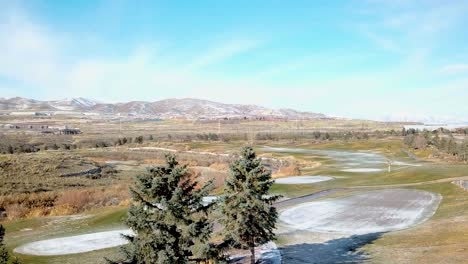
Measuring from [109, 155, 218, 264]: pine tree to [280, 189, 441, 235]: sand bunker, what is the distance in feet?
54.7

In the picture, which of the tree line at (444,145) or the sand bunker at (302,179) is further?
the tree line at (444,145)

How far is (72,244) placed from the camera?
84.2 ft

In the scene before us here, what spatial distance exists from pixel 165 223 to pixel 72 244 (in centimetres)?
1477

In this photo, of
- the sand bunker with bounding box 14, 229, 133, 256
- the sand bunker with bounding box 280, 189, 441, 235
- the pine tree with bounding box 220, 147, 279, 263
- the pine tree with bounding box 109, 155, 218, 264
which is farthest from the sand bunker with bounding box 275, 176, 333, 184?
the pine tree with bounding box 109, 155, 218, 264

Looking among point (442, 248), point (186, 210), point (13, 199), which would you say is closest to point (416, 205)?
point (442, 248)

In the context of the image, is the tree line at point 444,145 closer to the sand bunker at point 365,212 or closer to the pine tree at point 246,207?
the sand bunker at point 365,212

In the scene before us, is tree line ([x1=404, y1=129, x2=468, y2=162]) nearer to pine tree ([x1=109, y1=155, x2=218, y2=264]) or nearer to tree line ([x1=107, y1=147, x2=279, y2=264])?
tree line ([x1=107, y1=147, x2=279, y2=264])

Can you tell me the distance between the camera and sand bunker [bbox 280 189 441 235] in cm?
2966

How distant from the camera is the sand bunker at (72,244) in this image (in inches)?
947

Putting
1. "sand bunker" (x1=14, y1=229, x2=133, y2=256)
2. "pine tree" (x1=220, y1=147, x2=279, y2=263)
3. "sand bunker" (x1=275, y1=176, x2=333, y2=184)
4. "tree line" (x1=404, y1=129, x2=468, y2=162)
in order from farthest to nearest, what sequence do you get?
"tree line" (x1=404, y1=129, x2=468, y2=162)
"sand bunker" (x1=275, y1=176, x2=333, y2=184)
"sand bunker" (x1=14, y1=229, x2=133, y2=256)
"pine tree" (x1=220, y1=147, x2=279, y2=263)

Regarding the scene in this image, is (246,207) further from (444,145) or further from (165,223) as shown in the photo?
(444,145)

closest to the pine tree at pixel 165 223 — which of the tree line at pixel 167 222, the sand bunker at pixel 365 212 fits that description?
the tree line at pixel 167 222

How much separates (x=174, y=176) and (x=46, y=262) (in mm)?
12323

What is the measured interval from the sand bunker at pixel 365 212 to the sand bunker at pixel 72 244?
12.1m
